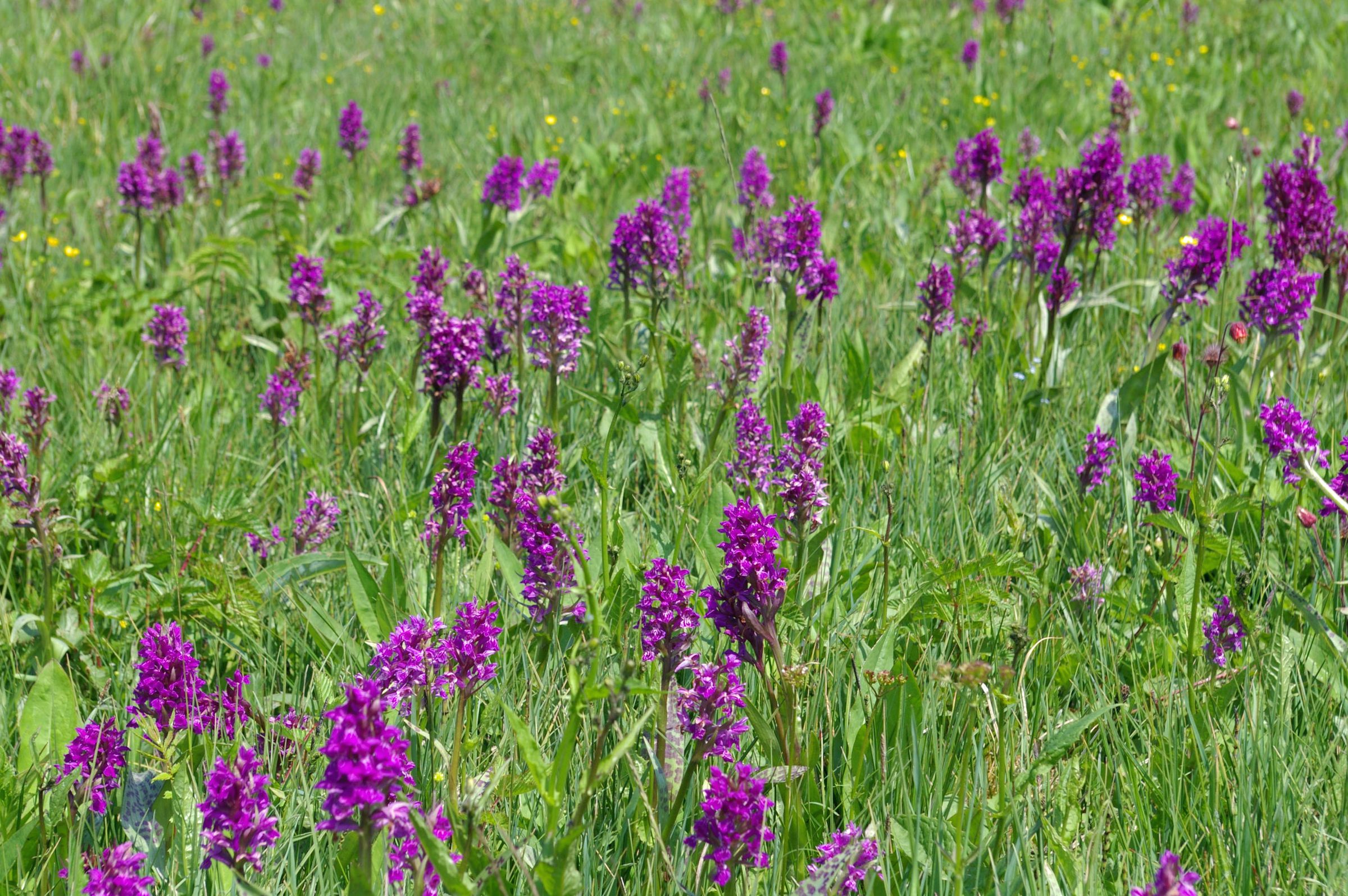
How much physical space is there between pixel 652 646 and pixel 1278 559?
160 centimetres

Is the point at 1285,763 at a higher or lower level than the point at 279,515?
higher

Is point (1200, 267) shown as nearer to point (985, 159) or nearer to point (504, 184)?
point (985, 159)

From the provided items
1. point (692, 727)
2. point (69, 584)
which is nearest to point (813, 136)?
point (69, 584)

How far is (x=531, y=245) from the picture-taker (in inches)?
195

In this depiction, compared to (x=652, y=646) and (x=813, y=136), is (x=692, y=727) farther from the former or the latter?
(x=813, y=136)

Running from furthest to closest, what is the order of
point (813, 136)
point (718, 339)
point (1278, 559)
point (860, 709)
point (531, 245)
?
1. point (813, 136)
2. point (531, 245)
3. point (718, 339)
4. point (1278, 559)
5. point (860, 709)

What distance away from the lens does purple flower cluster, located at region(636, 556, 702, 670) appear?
175 centimetres

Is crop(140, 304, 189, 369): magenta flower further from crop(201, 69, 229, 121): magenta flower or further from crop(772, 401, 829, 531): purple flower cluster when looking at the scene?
crop(201, 69, 229, 121): magenta flower

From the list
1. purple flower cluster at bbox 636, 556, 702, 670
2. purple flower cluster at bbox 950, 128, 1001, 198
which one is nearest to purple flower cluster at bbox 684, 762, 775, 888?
purple flower cluster at bbox 636, 556, 702, 670

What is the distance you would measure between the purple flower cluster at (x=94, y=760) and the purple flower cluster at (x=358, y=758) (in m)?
0.63

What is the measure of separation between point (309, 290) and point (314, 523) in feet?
3.62

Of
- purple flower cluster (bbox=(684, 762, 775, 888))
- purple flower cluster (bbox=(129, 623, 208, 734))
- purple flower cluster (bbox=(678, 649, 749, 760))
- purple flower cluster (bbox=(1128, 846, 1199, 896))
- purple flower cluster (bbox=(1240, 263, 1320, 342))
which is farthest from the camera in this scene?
purple flower cluster (bbox=(1240, 263, 1320, 342))

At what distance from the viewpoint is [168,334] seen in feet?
11.5

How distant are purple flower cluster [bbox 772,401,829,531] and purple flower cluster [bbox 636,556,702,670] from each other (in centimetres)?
47
